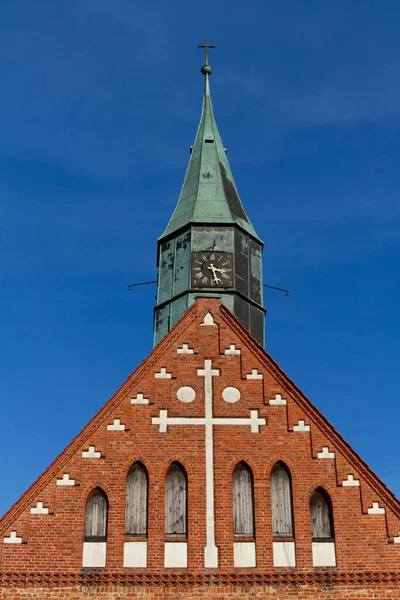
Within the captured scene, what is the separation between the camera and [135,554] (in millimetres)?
19219

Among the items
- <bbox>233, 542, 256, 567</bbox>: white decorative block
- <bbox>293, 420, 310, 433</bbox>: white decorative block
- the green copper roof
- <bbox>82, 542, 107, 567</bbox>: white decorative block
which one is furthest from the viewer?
the green copper roof

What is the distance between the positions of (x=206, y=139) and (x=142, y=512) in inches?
562

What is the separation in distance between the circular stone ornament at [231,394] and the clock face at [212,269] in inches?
154

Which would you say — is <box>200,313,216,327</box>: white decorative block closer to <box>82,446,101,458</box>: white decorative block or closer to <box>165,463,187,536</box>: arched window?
<box>165,463,187,536</box>: arched window

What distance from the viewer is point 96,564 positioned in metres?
19.1

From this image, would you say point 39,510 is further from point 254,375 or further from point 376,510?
point 376,510

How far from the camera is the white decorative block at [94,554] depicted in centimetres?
1908

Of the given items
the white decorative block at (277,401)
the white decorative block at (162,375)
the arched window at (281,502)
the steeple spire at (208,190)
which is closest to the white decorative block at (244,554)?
the arched window at (281,502)

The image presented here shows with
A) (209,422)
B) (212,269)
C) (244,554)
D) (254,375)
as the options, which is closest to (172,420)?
(209,422)

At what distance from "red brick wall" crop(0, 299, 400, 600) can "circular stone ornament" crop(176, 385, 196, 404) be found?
105 mm

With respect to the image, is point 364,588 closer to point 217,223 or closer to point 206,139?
point 217,223

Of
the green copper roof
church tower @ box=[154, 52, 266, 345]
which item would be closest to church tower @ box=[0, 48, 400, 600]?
church tower @ box=[154, 52, 266, 345]

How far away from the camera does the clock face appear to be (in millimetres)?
24314

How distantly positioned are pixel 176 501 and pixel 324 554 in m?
3.43
